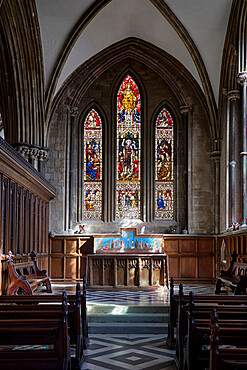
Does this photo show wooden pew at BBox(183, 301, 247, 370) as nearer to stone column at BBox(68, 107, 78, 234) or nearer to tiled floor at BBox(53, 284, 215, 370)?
tiled floor at BBox(53, 284, 215, 370)

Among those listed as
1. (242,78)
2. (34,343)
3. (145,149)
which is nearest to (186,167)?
(145,149)

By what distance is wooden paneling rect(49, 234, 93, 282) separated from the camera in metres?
17.4

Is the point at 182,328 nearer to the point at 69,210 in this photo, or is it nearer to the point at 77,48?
the point at 69,210

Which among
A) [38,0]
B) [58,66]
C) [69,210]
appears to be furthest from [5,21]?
[69,210]

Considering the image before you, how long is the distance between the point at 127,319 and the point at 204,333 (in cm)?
462

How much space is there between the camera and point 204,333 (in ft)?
17.8

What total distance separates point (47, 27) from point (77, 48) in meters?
1.41

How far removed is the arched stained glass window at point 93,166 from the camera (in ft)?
60.6

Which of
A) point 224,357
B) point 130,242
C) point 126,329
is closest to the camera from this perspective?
point 224,357

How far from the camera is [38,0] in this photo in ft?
50.5

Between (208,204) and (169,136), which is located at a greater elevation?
(169,136)

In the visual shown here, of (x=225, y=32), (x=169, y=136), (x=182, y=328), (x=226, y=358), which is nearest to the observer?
(x=226, y=358)

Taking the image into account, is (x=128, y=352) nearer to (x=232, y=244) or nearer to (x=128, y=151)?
(x=232, y=244)

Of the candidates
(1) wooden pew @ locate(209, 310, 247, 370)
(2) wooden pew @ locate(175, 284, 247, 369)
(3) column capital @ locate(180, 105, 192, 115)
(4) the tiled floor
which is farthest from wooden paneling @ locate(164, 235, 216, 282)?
(1) wooden pew @ locate(209, 310, 247, 370)
